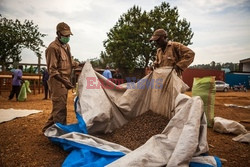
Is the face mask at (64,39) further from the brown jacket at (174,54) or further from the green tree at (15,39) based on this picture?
the green tree at (15,39)

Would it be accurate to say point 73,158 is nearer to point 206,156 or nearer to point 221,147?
point 206,156

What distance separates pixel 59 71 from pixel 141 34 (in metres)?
16.1

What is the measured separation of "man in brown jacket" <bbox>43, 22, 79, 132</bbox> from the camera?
2.74 meters

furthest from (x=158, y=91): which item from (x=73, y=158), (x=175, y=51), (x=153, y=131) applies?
(x=73, y=158)

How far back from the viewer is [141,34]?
18078mm

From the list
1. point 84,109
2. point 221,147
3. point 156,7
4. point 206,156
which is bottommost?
point 221,147

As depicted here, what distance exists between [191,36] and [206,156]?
19268 millimetres

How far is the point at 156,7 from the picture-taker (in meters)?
18.6

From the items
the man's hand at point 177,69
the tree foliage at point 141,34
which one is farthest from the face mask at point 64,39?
the tree foliage at point 141,34

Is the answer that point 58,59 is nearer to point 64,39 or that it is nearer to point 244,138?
point 64,39

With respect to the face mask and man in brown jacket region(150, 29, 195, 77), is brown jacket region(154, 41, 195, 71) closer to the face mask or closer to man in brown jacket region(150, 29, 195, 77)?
man in brown jacket region(150, 29, 195, 77)

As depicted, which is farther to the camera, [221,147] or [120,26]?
[120,26]

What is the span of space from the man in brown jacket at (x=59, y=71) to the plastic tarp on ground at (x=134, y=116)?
0.86 feet

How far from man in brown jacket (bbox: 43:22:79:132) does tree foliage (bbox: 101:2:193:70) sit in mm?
14974
